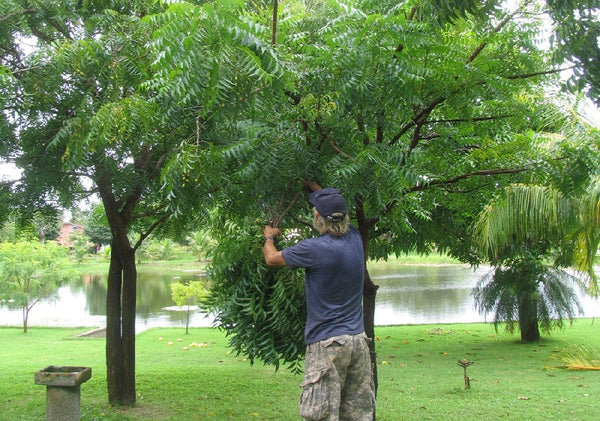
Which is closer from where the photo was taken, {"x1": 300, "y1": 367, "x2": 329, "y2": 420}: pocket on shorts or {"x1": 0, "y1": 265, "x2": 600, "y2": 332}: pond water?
{"x1": 300, "y1": 367, "x2": 329, "y2": 420}: pocket on shorts

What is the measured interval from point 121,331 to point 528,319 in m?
10.3

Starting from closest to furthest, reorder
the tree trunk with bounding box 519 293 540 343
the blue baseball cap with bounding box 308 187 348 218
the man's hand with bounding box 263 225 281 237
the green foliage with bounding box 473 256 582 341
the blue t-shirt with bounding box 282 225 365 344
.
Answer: the blue t-shirt with bounding box 282 225 365 344, the blue baseball cap with bounding box 308 187 348 218, the man's hand with bounding box 263 225 281 237, the green foliage with bounding box 473 256 582 341, the tree trunk with bounding box 519 293 540 343

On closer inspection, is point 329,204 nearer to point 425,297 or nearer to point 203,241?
point 203,241

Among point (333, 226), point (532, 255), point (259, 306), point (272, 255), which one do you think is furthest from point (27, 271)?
point (333, 226)

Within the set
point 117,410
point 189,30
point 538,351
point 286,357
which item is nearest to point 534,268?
point 538,351

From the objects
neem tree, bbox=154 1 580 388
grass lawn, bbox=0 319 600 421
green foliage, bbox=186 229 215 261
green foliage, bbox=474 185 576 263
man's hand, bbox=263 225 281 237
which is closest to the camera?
man's hand, bbox=263 225 281 237

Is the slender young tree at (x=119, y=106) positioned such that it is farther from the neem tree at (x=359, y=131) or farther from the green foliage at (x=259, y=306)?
the green foliage at (x=259, y=306)

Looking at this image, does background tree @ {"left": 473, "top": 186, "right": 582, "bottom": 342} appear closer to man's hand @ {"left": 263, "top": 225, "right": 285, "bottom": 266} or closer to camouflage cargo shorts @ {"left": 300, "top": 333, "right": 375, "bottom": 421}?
camouflage cargo shorts @ {"left": 300, "top": 333, "right": 375, "bottom": 421}

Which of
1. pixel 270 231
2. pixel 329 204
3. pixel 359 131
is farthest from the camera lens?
pixel 359 131

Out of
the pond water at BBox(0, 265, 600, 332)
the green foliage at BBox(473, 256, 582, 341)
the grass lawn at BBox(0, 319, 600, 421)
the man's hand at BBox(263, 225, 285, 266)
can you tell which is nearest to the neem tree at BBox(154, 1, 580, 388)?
the man's hand at BBox(263, 225, 285, 266)

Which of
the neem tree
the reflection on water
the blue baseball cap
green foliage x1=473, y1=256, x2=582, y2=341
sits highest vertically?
the neem tree

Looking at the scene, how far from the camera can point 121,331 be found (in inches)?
315

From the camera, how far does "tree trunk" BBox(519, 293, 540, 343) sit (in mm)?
13812

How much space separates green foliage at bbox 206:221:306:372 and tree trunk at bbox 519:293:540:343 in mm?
10907
